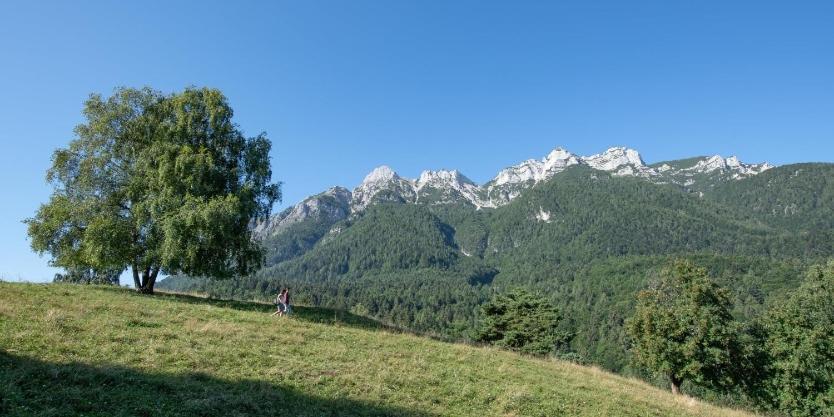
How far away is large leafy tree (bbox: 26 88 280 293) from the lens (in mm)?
32375

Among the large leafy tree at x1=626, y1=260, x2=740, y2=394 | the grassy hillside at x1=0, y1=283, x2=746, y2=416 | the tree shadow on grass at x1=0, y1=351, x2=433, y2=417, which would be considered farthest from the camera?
the large leafy tree at x1=626, y1=260, x2=740, y2=394

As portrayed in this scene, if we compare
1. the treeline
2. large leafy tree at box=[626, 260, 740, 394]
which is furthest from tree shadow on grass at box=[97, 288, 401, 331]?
the treeline

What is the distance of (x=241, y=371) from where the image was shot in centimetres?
1836

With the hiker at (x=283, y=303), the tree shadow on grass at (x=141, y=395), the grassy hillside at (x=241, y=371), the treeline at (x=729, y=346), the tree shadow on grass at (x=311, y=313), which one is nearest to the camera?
the tree shadow on grass at (x=141, y=395)

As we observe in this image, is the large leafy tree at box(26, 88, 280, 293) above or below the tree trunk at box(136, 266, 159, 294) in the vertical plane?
above

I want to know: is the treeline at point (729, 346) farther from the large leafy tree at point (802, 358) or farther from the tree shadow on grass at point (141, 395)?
the tree shadow on grass at point (141, 395)

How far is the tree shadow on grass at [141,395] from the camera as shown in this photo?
504 inches

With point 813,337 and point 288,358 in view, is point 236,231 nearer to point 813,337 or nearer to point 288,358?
point 288,358

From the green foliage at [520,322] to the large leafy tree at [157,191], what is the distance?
45982mm

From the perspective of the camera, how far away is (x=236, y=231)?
116ft

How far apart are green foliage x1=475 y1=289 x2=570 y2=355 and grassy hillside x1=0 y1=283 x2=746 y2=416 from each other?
1657 inches

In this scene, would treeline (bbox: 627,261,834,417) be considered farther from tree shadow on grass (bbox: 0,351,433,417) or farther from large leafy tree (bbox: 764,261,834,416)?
tree shadow on grass (bbox: 0,351,433,417)

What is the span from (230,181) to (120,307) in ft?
48.1

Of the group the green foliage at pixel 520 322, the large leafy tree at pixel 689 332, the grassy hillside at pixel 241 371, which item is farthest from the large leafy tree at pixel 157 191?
the green foliage at pixel 520 322
